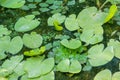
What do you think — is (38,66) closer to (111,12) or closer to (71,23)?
(71,23)

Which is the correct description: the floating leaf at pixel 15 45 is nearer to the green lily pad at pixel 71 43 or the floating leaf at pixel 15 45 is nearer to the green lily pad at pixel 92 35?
the green lily pad at pixel 71 43

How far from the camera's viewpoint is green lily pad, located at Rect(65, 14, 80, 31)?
5.93 feet

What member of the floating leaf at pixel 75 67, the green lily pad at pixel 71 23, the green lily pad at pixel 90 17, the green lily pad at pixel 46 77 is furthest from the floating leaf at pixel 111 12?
the green lily pad at pixel 46 77

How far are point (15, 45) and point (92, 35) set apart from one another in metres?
0.42

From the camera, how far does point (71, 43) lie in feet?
5.58

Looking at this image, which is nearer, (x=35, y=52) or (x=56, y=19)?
(x=35, y=52)

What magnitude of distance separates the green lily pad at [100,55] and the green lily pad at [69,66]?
75 millimetres

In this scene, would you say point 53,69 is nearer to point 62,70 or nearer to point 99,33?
point 62,70

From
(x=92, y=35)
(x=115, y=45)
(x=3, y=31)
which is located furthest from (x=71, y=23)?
(x=3, y=31)

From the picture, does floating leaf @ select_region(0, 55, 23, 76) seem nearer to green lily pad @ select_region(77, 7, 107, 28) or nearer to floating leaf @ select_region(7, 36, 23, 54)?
floating leaf @ select_region(7, 36, 23, 54)

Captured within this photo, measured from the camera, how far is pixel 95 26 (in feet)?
5.81

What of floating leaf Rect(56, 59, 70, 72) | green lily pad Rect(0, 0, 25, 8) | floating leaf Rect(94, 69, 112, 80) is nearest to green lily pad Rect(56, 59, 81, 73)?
floating leaf Rect(56, 59, 70, 72)

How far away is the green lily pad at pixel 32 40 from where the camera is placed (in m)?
1.73

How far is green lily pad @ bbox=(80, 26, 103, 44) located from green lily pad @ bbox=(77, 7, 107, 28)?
0.04 m
